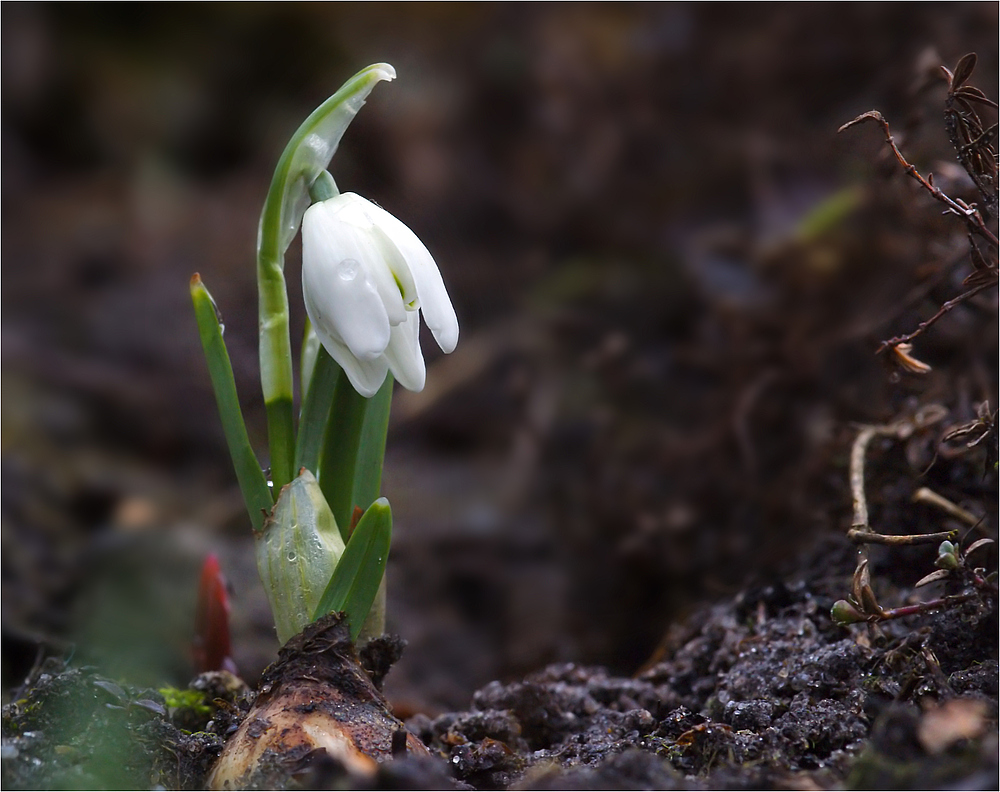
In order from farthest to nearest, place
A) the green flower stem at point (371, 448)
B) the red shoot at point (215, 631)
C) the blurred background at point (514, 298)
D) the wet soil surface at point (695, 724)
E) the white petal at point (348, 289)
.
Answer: the blurred background at point (514, 298) → the red shoot at point (215, 631) → the green flower stem at point (371, 448) → the white petal at point (348, 289) → the wet soil surface at point (695, 724)

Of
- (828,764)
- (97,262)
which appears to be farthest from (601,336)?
(97,262)

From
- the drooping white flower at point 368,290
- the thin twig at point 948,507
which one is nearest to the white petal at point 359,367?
the drooping white flower at point 368,290

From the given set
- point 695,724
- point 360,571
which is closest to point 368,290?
point 360,571

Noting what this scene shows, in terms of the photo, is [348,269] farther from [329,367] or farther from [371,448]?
[371,448]

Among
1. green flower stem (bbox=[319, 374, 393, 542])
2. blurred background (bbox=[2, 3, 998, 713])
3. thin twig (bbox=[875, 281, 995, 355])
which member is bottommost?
green flower stem (bbox=[319, 374, 393, 542])

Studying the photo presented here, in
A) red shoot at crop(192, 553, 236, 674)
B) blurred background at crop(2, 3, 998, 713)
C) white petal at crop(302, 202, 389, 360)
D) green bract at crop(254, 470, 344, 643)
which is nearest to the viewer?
white petal at crop(302, 202, 389, 360)

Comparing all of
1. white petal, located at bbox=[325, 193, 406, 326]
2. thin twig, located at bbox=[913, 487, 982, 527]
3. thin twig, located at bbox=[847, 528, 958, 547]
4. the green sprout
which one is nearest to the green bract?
the green sprout

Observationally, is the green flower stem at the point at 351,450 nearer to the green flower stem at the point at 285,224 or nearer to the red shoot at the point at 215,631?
the green flower stem at the point at 285,224

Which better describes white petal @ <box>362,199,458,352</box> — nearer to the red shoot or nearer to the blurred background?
the blurred background
